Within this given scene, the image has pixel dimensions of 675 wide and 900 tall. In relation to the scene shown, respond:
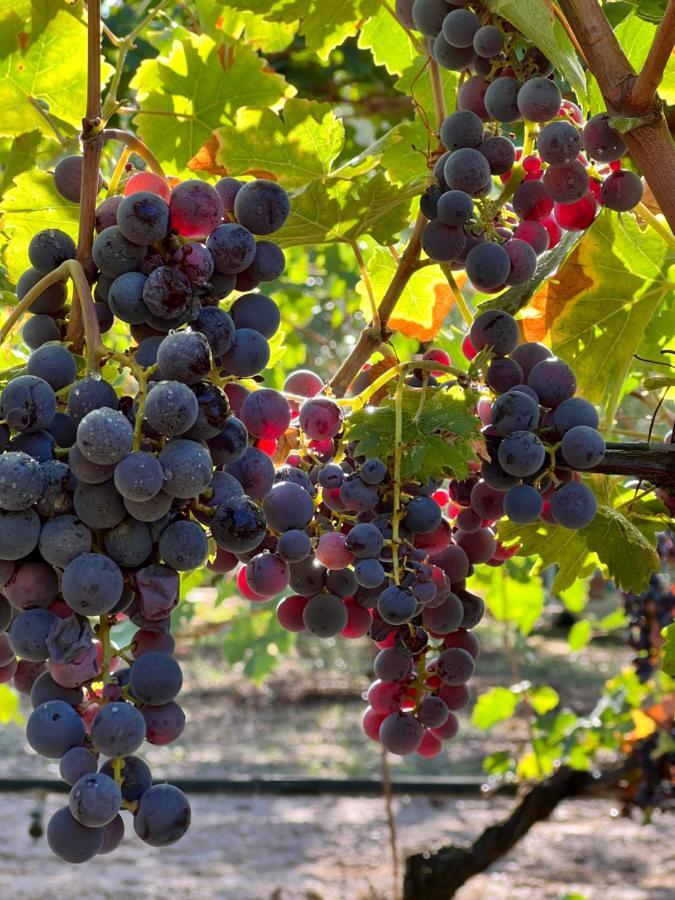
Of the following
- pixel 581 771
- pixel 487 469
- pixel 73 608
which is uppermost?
pixel 487 469

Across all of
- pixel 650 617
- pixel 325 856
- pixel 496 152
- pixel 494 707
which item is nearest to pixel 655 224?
pixel 496 152

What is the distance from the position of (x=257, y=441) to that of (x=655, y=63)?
1.56 feet

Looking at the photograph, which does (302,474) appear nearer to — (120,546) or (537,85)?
(120,546)

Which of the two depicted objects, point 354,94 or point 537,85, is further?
point 354,94

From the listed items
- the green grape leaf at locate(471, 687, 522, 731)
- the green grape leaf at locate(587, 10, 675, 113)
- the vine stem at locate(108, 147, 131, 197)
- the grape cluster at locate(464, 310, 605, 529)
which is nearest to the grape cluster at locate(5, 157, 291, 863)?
the vine stem at locate(108, 147, 131, 197)

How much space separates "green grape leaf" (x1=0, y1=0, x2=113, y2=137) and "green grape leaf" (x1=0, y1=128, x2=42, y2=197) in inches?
3.9

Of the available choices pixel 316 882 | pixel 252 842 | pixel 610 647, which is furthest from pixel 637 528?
pixel 610 647

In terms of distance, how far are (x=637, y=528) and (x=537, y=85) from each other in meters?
0.54

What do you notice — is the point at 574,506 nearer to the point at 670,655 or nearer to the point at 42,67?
the point at 670,655

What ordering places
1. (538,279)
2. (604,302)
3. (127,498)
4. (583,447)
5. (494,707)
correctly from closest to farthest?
(127,498)
(583,447)
(538,279)
(604,302)
(494,707)

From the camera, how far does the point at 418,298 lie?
1390 millimetres

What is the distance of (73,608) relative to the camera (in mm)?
704

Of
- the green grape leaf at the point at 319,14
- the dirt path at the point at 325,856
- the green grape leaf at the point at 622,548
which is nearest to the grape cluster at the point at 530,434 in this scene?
the green grape leaf at the point at 622,548

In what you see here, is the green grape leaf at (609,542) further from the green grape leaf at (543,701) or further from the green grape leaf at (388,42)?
the green grape leaf at (543,701)
